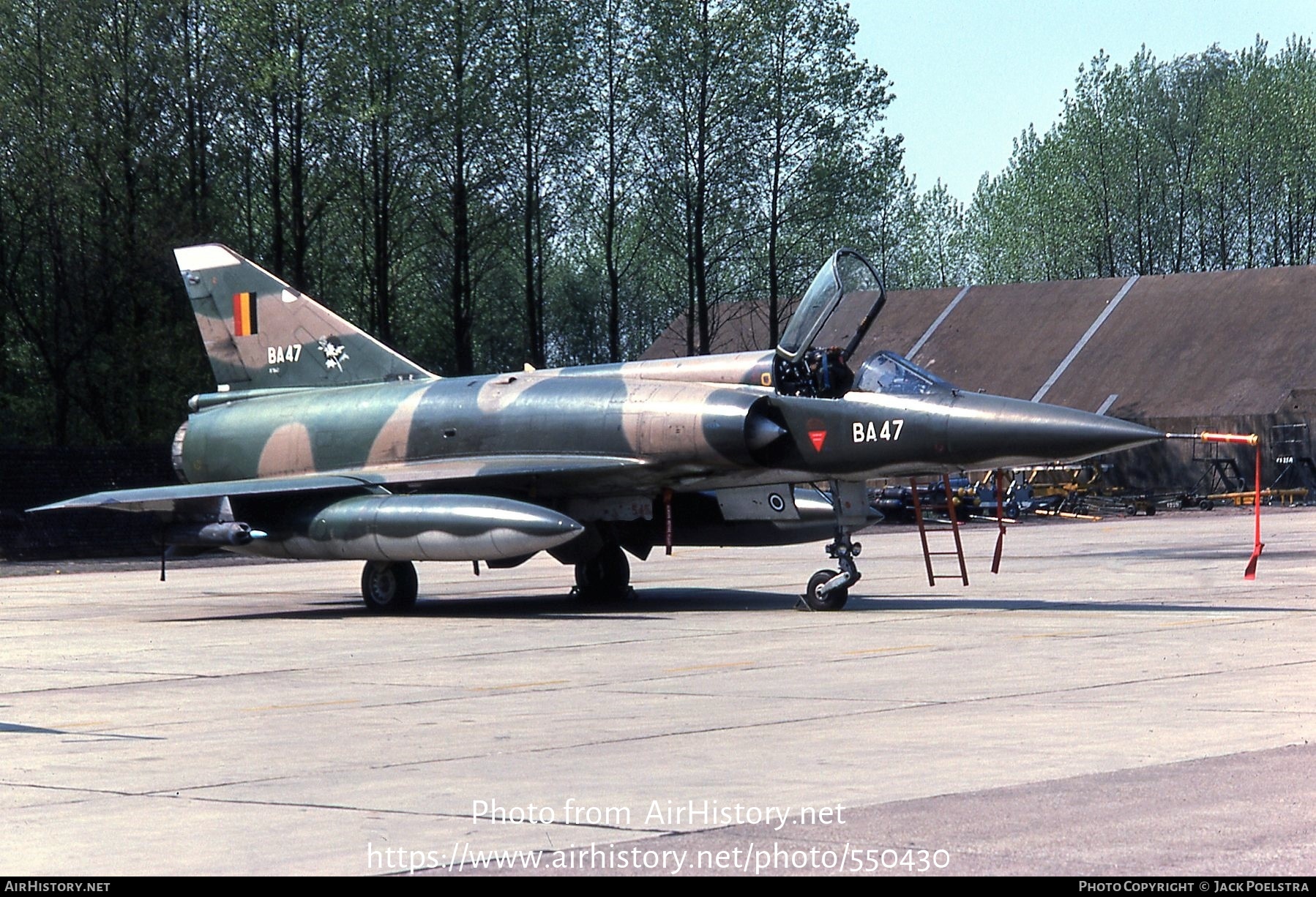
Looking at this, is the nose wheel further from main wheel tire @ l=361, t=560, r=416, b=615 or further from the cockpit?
main wheel tire @ l=361, t=560, r=416, b=615

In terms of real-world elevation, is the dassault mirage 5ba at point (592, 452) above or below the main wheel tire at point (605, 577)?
above

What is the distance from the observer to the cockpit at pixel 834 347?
52.7 ft

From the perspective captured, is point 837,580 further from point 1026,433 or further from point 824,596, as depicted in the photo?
point 1026,433

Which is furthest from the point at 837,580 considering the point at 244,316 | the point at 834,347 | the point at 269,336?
the point at 244,316

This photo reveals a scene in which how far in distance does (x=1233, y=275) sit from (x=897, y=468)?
168 ft

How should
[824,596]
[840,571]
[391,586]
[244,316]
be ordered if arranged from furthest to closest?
[244,316]
[391,586]
[840,571]
[824,596]

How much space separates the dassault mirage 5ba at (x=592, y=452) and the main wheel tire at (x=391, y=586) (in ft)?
0.07

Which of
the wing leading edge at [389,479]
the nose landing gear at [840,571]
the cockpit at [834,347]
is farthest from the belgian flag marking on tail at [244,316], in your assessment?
the nose landing gear at [840,571]

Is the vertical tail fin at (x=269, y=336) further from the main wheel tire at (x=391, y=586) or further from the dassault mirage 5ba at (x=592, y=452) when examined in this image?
the main wheel tire at (x=391, y=586)

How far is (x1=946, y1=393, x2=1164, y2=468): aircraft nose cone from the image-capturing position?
47.5ft

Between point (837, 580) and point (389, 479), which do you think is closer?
point (837, 580)

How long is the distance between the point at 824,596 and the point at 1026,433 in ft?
8.84

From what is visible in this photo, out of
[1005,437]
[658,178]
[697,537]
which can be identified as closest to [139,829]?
[1005,437]

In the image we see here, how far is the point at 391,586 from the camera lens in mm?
17969
